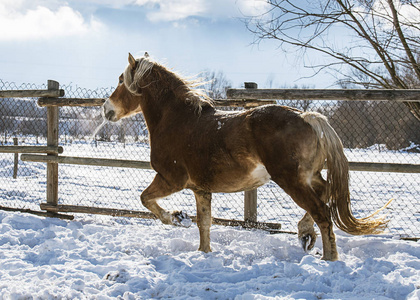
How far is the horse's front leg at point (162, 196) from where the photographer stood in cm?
422

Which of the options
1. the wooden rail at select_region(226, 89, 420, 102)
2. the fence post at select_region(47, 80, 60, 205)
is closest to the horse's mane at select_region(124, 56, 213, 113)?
the wooden rail at select_region(226, 89, 420, 102)

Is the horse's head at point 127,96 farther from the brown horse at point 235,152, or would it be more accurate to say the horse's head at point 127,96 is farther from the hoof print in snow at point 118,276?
the hoof print in snow at point 118,276

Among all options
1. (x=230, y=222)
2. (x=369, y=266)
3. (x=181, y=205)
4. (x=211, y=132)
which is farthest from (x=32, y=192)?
(x=369, y=266)

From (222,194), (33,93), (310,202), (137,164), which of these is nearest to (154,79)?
(137,164)

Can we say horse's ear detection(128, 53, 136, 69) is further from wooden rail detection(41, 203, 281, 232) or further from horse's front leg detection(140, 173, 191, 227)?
wooden rail detection(41, 203, 281, 232)

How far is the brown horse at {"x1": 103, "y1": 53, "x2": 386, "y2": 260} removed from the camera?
11.5ft

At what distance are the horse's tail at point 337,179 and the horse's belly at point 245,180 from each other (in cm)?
64

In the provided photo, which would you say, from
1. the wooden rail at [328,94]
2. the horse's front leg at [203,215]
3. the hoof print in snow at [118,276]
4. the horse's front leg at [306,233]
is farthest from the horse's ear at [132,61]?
the horse's front leg at [306,233]

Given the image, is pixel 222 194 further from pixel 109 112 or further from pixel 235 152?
pixel 235 152

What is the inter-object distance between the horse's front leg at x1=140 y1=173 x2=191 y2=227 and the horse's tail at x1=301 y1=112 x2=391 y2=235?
1.66m

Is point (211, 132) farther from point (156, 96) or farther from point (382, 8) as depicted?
point (382, 8)

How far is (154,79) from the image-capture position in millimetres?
4711

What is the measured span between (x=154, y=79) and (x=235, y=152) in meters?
1.69

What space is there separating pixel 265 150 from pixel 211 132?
68cm
